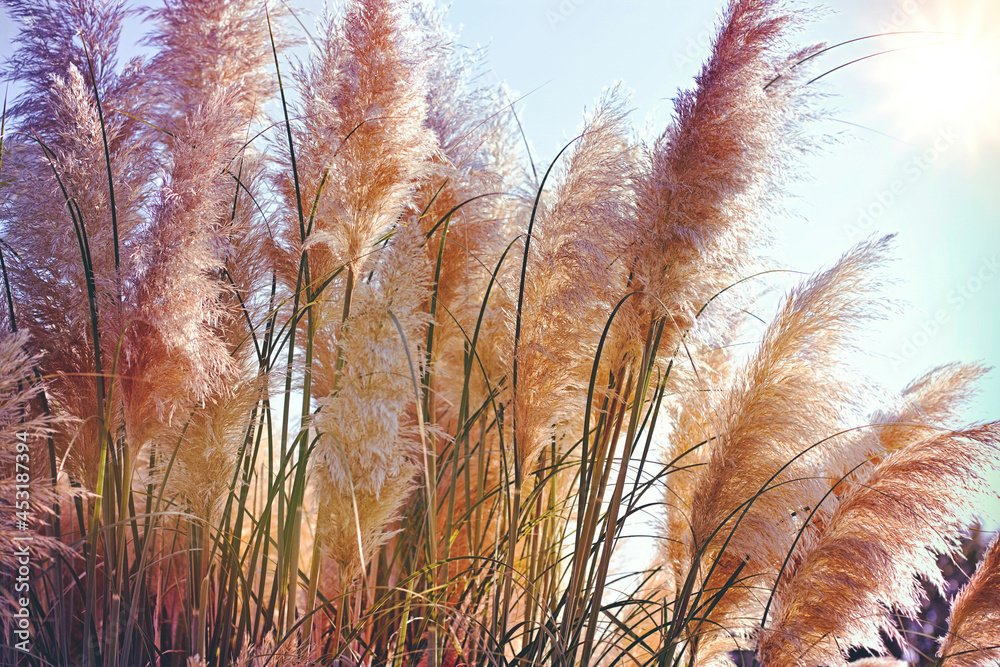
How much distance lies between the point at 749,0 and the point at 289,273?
149cm

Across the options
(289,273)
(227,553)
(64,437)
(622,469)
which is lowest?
(227,553)

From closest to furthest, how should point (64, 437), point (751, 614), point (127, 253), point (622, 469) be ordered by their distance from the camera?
point (127, 253) < point (622, 469) < point (64, 437) < point (751, 614)

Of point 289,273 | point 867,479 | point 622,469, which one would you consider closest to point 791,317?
point 867,479

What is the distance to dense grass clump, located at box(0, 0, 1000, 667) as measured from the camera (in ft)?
5.21

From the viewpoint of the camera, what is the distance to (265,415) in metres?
2.03

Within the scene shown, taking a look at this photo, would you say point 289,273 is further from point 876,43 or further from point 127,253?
point 876,43

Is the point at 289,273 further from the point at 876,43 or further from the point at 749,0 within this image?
the point at 876,43

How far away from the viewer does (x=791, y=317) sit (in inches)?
69.1

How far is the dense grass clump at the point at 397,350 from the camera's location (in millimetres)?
1587

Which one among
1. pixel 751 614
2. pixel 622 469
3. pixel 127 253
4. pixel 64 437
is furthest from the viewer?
pixel 751 614

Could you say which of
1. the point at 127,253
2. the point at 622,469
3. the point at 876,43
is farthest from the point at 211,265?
the point at 876,43

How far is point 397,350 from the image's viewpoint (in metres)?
1.46

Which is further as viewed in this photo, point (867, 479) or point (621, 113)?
point (621, 113)

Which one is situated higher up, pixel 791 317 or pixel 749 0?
pixel 749 0
